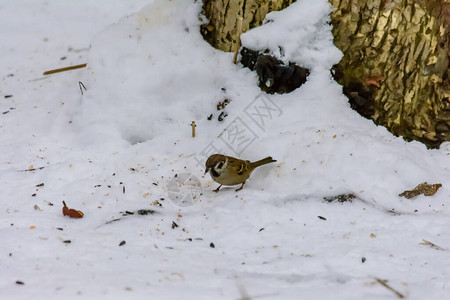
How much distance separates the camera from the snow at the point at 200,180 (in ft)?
7.93

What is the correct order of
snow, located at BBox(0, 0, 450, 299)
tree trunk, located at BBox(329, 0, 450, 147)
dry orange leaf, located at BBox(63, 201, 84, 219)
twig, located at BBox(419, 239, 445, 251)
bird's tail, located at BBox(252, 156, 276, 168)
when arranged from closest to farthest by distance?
1. snow, located at BBox(0, 0, 450, 299)
2. twig, located at BBox(419, 239, 445, 251)
3. dry orange leaf, located at BBox(63, 201, 84, 219)
4. tree trunk, located at BBox(329, 0, 450, 147)
5. bird's tail, located at BBox(252, 156, 276, 168)

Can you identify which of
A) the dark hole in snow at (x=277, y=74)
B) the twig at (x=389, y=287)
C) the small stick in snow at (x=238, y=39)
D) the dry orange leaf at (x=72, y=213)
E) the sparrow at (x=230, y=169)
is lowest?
the dry orange leaf at (x=72, y=213)

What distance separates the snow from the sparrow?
11 centimetres

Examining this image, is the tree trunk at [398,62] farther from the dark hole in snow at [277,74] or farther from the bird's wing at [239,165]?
the bird's wing at [239,165]

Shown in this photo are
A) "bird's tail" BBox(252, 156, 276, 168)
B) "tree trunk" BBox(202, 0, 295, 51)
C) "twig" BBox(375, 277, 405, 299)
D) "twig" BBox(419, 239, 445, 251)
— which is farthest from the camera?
"tree trunk" BBox(202, 0, 295, 51)

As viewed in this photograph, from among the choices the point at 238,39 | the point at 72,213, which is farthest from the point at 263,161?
the point at 72,213

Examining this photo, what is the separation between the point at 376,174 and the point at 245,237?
46.9 inches

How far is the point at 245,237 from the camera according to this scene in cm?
296

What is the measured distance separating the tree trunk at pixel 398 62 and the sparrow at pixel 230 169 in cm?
108

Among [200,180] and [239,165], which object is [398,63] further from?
[200,180]

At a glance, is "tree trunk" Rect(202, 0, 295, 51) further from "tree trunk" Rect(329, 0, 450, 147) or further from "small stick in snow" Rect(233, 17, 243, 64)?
"tree trunk" Rect(329, 0, 450, 147)

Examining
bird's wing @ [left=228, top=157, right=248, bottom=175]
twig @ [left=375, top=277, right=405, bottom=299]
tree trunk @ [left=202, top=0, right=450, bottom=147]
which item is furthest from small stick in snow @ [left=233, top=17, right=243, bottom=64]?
twig @ [left=375, top=277, right=405, bottom=299]

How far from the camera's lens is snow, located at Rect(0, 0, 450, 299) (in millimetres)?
2416

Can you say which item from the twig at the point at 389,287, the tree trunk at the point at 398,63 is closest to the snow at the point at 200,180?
the twig at the point at 389,287
